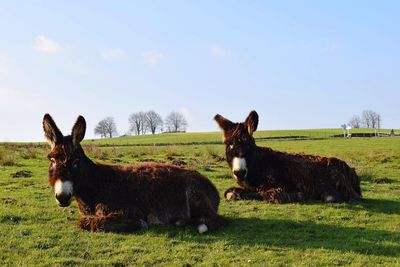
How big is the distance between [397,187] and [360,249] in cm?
1010

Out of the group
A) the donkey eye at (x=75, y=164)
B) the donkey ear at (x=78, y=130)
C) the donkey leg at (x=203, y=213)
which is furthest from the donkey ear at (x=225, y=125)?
the donkey eye at (x=75, y=164)

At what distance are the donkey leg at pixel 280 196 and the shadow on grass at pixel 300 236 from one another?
7.04ft

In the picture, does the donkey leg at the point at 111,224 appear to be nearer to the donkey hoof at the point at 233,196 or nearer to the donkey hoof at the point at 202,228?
the donkey hoof at the point at 202,228

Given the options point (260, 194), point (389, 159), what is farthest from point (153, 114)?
point (260, 194)

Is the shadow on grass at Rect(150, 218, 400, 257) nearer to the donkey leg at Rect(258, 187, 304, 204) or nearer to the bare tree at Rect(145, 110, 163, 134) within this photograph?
the donkey leg at Rect(258, 187, 304, 204)

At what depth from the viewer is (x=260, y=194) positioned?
501 inches

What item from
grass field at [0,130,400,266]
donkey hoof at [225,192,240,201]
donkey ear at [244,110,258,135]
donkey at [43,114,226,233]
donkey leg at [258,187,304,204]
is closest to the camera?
grass field at [0,130,400,266]

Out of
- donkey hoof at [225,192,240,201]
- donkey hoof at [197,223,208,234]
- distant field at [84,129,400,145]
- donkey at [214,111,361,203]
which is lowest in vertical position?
donkey hoof at [197,223,208,234]

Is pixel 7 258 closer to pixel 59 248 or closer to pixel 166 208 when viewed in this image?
pixel 59 248

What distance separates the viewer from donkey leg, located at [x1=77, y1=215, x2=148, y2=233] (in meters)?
8.96

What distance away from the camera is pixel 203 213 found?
9.43 metres

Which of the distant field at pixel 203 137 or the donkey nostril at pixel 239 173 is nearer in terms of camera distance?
the donkey nostril at pixel 239 173

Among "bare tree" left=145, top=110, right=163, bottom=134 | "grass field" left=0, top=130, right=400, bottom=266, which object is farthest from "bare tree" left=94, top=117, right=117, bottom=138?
"grass field" left=0, top=130, right=400, bottom=266

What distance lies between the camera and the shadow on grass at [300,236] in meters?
8.38
